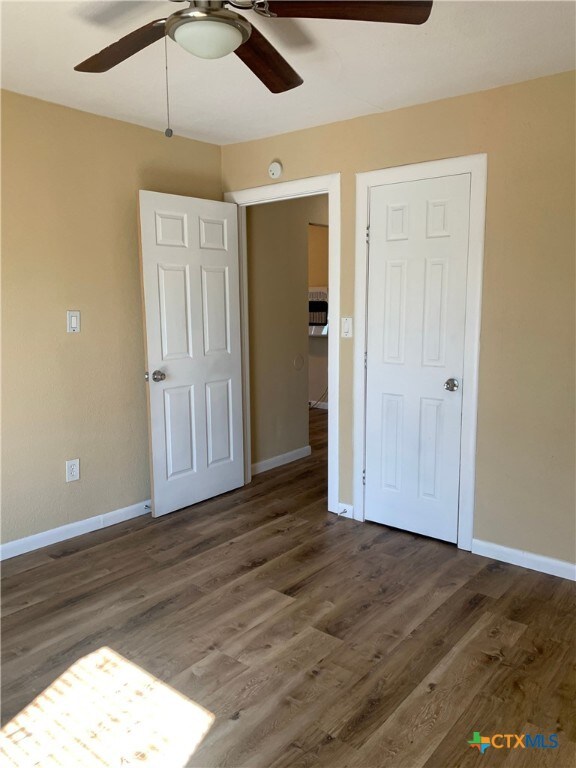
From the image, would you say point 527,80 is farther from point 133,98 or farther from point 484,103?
point 133,98

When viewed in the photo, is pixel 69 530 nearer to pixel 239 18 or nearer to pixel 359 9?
pixel 239 18

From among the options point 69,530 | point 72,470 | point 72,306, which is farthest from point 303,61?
point 69,530

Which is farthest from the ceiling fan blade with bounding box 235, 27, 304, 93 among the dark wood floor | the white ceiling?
the dark wood floor

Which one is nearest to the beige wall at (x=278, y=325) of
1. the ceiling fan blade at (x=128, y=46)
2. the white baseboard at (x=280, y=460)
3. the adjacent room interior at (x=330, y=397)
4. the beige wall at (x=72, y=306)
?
the white baseboard at (x=280, y=460)

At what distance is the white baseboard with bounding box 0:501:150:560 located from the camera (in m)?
3.11

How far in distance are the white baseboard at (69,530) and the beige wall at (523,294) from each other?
2.12 metres

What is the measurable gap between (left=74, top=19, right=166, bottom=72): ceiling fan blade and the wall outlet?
2.13m

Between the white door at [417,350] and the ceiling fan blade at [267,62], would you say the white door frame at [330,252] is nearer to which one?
the white door at [417,350]

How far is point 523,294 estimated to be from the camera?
2844 mm

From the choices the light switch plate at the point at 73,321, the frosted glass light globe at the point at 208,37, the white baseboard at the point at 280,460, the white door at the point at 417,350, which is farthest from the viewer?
the white baseboard at the point at 280,460

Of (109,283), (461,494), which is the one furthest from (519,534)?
(109,283)

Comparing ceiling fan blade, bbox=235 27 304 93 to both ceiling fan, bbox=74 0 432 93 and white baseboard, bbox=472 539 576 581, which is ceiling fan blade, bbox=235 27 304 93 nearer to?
ceiling fan, bbox=74 0 432 93

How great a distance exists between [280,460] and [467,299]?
2.33m

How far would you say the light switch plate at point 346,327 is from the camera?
3512mm
